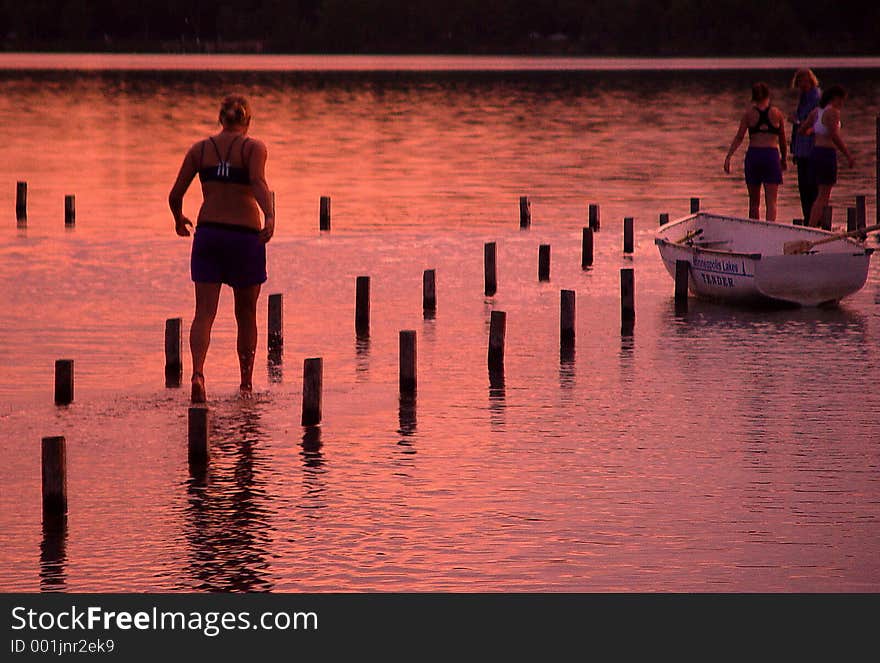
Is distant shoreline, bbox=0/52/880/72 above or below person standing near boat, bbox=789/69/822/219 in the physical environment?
above

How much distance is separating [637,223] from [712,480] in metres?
21.5

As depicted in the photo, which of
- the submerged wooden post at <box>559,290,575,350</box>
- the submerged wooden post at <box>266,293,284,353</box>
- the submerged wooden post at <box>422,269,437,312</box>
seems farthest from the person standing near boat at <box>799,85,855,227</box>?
the submerged wooden post at <box>266,293,284,353</box>

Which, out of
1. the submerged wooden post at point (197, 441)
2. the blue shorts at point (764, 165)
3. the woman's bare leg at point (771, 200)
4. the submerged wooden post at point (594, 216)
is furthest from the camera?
the submerged wooden post at point (594, 216)

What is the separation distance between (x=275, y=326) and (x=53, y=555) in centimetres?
770

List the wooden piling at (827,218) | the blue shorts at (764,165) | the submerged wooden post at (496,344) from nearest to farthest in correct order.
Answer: the submerged wooden post at (496,344) → the blue shorts at (764,165) → the wooden piling at (827,218)

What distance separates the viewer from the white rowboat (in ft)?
77.8

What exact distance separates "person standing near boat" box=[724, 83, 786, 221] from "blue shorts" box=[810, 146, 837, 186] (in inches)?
22.4

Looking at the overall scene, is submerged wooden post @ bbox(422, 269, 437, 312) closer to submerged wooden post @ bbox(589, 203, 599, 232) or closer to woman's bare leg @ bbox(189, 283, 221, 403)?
woman's bare leg @ bbox(189, 283, 221, 403)

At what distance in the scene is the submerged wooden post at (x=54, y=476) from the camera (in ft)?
44.2

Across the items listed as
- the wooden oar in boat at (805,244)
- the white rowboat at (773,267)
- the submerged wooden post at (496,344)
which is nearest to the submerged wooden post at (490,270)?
the white rowboat at (773,267)

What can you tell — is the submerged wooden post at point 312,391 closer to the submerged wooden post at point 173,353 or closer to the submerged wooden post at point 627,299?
the submerged wooden post at point 173,353

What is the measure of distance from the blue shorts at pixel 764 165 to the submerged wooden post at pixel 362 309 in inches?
311

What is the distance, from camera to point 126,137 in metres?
68.5
